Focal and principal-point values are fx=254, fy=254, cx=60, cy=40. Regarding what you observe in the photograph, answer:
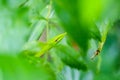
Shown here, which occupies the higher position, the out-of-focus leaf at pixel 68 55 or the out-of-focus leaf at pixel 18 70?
the out-of-focus leaf at pixel 68 55

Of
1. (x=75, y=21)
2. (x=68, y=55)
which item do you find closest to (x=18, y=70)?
(x=75, y=21)

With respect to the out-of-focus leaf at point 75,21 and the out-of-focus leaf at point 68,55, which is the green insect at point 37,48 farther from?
the out-of-focus leaf at point 75,21

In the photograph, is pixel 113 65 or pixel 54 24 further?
pixel 54 24

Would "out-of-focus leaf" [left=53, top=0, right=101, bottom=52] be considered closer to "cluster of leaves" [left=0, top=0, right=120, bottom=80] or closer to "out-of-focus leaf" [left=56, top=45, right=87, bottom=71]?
"cluster of leaves" [left=0, top=0, right=120, bottom=80]

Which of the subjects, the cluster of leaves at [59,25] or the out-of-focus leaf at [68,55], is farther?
the out-of-focus leaf at [68,55]

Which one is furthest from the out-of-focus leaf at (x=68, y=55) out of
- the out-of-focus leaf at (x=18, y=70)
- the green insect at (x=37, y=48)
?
the out-of-focus leaf at (x=18, y=70)

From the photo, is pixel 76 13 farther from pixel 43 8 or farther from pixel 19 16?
pixel 43 8

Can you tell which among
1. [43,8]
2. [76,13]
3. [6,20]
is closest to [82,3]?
[76,13]

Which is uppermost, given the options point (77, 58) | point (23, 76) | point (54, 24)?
point (54, 24)

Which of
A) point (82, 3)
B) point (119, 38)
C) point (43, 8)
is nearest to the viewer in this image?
point (82, 3)
